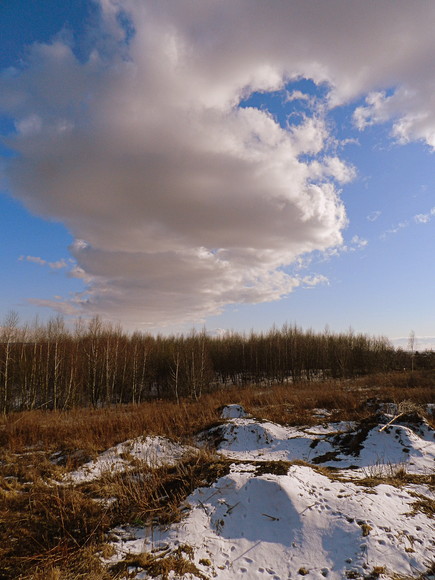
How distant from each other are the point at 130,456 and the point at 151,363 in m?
30.3

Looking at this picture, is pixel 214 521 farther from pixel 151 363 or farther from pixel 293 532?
pixel 151 363

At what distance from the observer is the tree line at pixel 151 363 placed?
2811 centimetres

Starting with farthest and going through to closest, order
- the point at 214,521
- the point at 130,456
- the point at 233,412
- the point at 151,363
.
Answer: the point at 151,363
the point at 233,412
the point at 130,456
the point at 214,521

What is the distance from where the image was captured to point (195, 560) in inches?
165

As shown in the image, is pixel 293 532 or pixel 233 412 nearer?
pixel 293 532

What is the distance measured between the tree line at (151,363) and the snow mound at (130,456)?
710 inches

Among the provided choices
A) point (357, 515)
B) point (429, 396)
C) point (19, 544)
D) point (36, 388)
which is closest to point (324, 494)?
point (357, 515)

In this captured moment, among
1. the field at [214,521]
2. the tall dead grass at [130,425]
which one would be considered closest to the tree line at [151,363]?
the tall dead grass at [130,425]

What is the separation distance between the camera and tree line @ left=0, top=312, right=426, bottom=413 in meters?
28.1

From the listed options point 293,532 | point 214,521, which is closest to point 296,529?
point 293,532

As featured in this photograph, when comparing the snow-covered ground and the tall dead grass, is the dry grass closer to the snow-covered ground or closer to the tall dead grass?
the snow-covered ground

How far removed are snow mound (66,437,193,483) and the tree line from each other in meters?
18.0

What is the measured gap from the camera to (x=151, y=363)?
38.4 metres

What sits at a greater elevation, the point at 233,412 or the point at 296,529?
the point at 296,529
